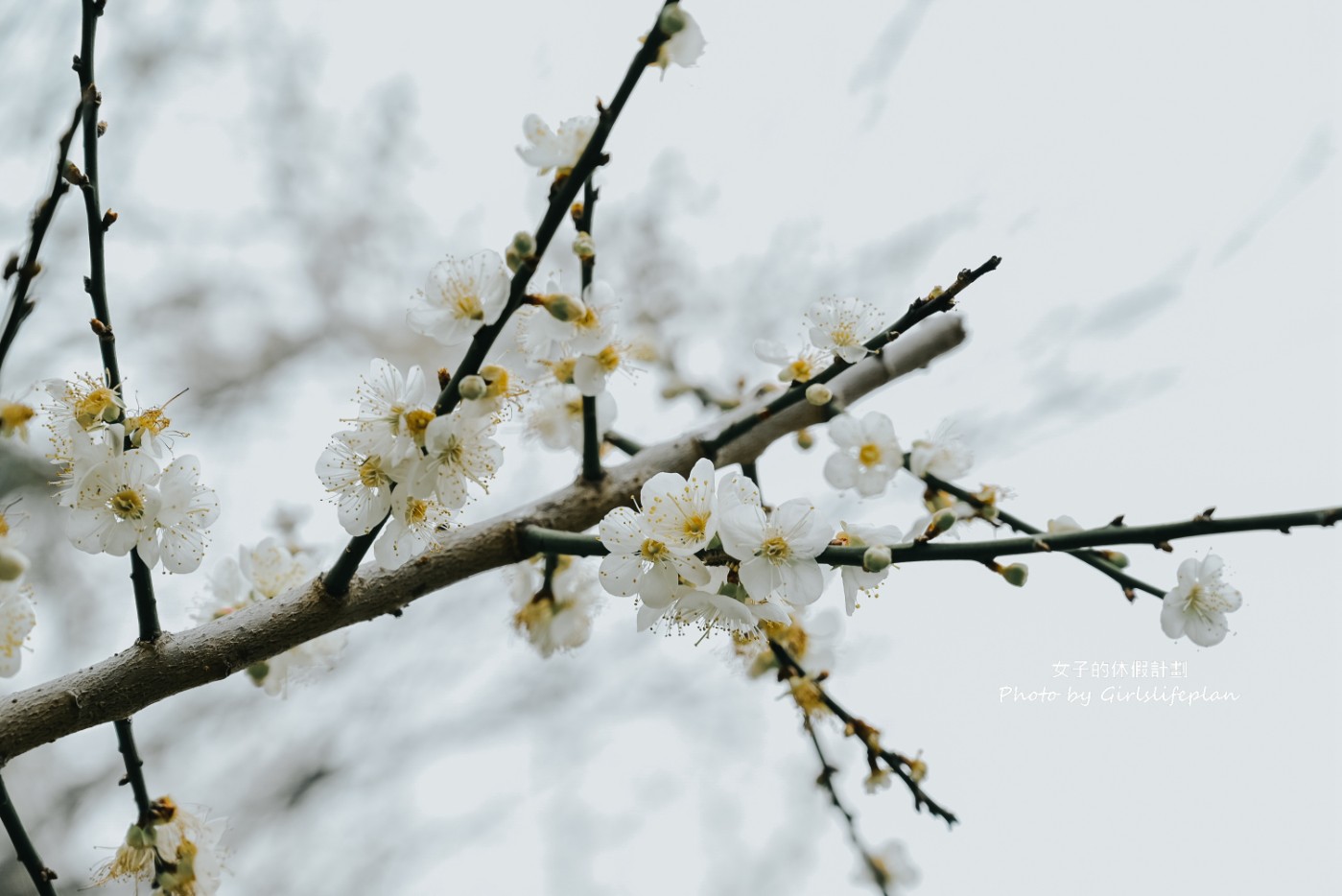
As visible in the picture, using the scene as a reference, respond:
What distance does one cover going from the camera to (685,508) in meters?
0.89

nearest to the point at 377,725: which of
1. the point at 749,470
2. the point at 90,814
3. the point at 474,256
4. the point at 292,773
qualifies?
the point at 292,773

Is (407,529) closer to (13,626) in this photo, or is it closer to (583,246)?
(583,246)

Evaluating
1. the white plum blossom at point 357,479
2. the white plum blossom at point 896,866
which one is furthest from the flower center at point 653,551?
the white plum blossom at point 896,866

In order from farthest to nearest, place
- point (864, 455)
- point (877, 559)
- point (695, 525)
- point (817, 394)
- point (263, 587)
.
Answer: point (864, 455) → point (263, 587) → point (817, 394) → point (695, 525) → point (877, 559)

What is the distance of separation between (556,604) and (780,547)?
0.64 metres

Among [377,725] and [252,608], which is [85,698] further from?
[377,725]

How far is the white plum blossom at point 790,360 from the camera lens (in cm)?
122

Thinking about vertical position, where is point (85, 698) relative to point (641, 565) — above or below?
above

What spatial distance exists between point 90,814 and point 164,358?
1.67m

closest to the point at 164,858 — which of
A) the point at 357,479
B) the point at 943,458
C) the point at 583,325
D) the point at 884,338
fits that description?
the point at 357,479

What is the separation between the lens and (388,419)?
2.96 ft

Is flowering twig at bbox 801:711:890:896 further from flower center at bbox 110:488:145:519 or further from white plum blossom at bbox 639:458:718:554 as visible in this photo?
flower center at bbox 110:488:145:519

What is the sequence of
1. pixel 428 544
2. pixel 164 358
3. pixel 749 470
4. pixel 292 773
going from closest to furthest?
pixel 428 544, pixel 749 470, pixel 164 358, pixel 292 773

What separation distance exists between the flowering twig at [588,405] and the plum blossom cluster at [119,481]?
41 centimetres
